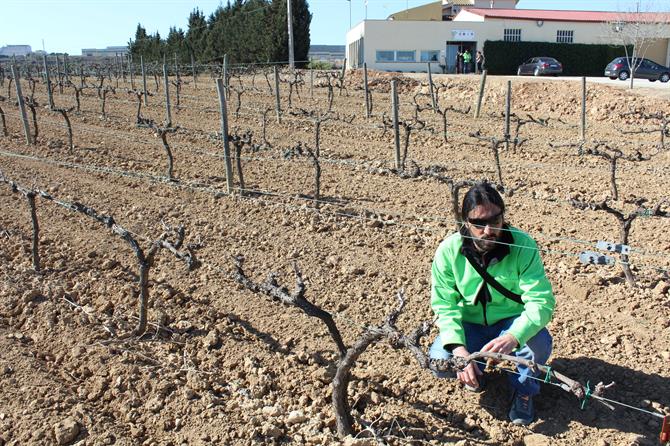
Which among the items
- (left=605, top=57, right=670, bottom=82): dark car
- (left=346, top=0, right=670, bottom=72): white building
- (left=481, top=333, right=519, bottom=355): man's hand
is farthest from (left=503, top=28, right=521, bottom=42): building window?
(left=481, top=333, right=519, bottom=355): man's hand

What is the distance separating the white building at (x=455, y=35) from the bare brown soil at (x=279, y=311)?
26159mm

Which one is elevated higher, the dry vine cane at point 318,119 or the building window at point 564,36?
the building window at point 564,36

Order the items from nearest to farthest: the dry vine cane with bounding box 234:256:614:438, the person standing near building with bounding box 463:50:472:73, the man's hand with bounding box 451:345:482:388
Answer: the dry vine cane with bounding box 234:256:614:438, the man's hand with bounding box 451:345:482:388, the person standing near building with bounding box 463:50:472:73

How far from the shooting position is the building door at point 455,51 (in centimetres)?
3434

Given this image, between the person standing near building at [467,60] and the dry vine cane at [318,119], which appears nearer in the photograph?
the dry vine cane at [318,119]

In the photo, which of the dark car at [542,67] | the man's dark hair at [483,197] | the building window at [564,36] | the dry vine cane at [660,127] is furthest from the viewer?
the building window at [564,36]

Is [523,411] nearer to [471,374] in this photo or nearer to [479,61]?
[471,374]

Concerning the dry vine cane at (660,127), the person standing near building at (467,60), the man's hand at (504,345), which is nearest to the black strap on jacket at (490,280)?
the man's hand at (504,345)

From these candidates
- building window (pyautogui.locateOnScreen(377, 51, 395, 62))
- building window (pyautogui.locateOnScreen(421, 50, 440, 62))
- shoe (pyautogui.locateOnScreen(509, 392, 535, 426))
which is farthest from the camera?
building window (pyautogui.locateOnScreen(421, 50, 440, 62))

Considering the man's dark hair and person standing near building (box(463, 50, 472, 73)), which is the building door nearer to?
person standing near building (box(463, 50, 472, 73))

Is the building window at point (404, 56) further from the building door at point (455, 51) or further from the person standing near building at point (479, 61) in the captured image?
the person standing near building at point (479, 61)

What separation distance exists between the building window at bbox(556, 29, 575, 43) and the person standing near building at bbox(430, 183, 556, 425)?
117 ft

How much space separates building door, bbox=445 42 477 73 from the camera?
3434cm

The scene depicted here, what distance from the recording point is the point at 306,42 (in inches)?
1407
